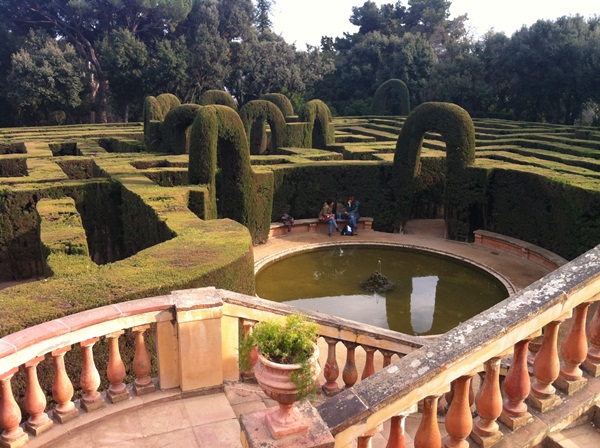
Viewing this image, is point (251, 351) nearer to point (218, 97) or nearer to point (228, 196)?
point (228, 196)

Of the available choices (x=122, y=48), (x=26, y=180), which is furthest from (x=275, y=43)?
(x=26, y=180)

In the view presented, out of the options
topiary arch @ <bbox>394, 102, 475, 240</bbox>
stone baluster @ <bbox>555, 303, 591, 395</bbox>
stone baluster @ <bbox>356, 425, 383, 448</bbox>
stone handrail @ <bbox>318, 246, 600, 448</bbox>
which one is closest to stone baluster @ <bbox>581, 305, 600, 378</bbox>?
stone handrail @ <bbox>318, 246, 600, 448</bbox>

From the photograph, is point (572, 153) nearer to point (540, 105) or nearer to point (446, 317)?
point (446, 317)

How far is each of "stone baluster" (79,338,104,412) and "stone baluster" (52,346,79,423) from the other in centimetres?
12

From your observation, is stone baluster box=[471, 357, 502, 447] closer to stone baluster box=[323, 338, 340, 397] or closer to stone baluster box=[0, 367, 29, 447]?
stone baluster box=[323, 338, 340, 397]

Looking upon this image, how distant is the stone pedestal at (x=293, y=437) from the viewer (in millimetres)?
2717

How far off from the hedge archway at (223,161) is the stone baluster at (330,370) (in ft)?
33.7

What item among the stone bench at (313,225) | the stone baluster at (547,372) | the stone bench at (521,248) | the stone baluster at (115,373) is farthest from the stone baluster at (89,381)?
the stone bench at (313,225)

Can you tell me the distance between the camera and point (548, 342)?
11.7ft

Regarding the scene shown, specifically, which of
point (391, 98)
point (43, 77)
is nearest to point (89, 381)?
point (43, 77)

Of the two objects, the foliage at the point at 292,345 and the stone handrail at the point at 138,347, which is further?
the stone handrail at the point at 138,347

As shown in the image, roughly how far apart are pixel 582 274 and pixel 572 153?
22642 mm

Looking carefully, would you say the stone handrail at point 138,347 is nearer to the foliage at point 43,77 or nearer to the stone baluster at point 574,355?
the stone baluster at point 574,355

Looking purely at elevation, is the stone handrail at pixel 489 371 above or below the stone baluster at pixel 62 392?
above
